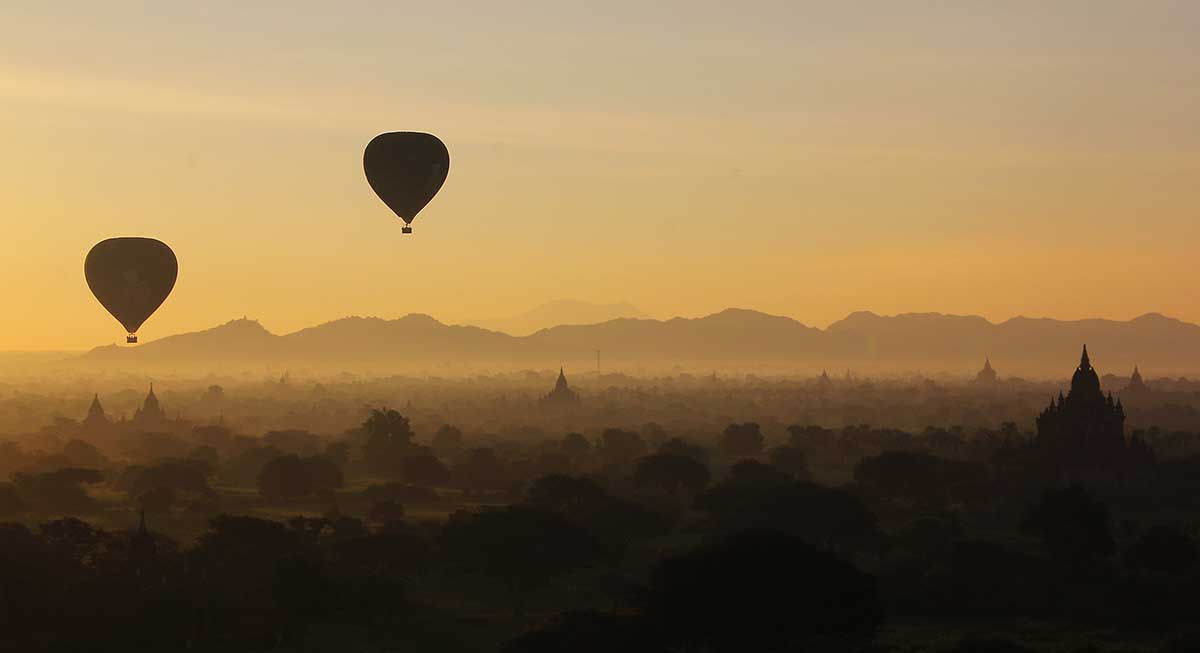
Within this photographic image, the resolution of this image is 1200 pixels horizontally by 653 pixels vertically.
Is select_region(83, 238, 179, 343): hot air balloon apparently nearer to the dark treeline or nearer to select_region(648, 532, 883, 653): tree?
the dark treeline

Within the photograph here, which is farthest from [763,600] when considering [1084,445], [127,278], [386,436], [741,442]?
[741,442]

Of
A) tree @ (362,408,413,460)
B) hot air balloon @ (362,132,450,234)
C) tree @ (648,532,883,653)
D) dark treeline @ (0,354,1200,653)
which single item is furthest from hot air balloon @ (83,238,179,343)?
tree @ (648,532,883,653)

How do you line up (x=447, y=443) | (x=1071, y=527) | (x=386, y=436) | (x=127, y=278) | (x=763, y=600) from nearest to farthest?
(x=763, y=600)
(x=1071, y=527)
(x=127, y=278)
(x=386, y=436)
(x=447, y=443)

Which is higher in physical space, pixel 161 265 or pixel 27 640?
pixel 161 265

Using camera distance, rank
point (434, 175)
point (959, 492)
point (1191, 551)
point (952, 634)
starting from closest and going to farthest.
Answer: point (952, 634) → point (1191, 551) → point (434, 175) → point (959, 492)

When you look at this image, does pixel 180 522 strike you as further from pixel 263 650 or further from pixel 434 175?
pixel 263 650

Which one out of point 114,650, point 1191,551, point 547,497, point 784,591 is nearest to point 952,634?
point 784,591

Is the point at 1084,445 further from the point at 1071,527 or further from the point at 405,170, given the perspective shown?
the point at 405,170
